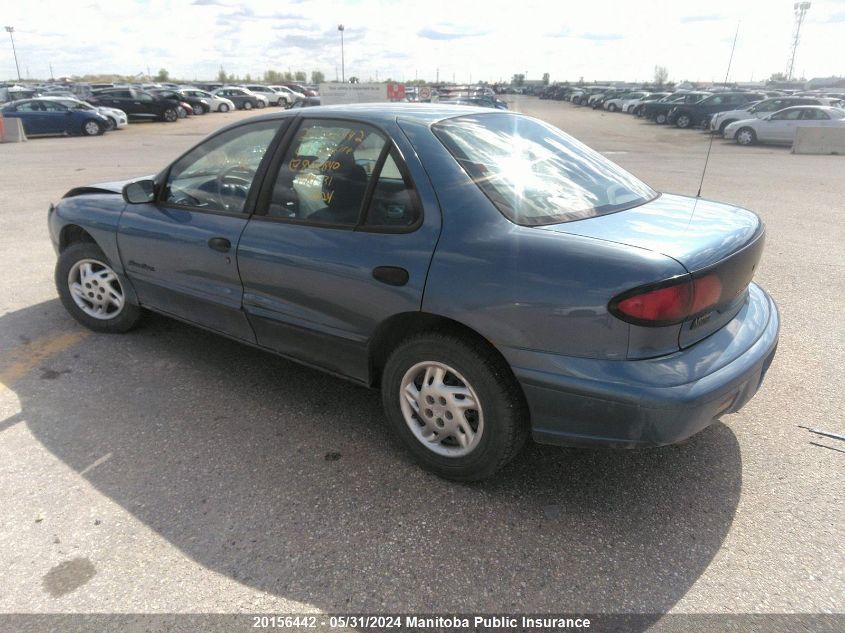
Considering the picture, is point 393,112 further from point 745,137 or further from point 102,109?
point 102,109

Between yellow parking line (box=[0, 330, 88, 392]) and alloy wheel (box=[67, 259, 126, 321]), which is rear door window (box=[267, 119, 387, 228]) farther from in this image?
yellow parking line (box=[0, 330, 88, 392])

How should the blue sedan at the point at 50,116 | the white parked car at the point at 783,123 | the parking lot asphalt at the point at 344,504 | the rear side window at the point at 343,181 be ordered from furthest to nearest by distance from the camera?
1. the blue sedan at the point at 50,116
2. the white parked car at the point at 783,123
3. the rear side window at the point at 343,181
4. the parking lot asphalt at the point at 344,504

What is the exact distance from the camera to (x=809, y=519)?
8.41 feet

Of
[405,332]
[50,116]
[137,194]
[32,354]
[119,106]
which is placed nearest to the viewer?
[405,332]

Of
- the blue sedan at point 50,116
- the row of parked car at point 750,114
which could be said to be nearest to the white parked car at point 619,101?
the row of parked car at point 750,114

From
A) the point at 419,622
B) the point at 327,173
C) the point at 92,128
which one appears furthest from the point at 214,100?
the point at 419,622

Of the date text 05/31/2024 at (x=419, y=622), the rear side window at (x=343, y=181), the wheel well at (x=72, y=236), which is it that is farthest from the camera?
the wheel well at (x=72, y=236)

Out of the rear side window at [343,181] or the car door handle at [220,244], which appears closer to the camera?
the rear side window at [343,181]

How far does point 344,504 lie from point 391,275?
1.03 meters

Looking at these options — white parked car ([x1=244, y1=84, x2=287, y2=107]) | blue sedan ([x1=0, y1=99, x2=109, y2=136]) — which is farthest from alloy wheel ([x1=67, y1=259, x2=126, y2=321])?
white parked car ([x1=244, y1=84, x2=287, y2=107])

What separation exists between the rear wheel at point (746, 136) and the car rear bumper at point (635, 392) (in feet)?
68.7

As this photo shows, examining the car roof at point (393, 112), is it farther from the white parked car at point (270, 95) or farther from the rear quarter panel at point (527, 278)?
the white parked car at point (270, 95)

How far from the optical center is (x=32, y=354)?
4141 mm

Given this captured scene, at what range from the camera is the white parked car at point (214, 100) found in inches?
1401
